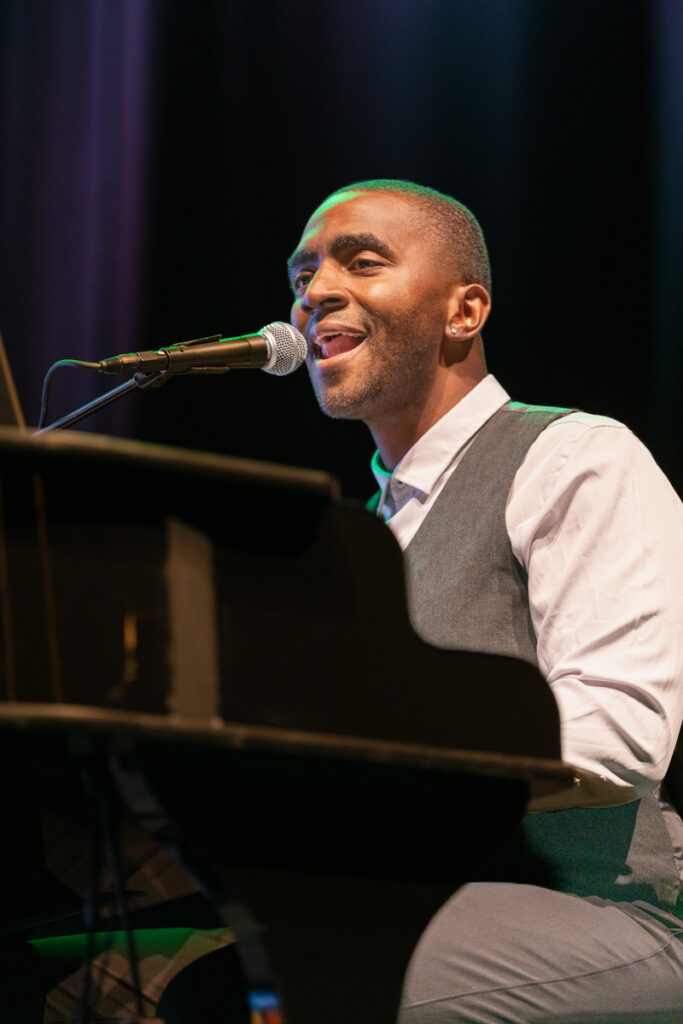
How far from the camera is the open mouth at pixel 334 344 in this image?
2.47 meters

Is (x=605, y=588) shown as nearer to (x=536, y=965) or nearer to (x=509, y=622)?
(x=509, y=622)

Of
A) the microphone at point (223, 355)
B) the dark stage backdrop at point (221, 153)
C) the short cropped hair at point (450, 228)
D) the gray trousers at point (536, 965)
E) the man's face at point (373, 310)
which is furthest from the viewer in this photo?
the dark stage backdrop at point (221, 153)

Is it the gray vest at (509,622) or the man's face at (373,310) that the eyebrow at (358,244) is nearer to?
the man's face at (373,310)

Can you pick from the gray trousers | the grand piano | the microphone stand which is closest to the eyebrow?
the microphone stand

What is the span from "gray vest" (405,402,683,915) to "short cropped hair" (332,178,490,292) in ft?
1.92

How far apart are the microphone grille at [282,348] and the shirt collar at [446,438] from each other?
0.33 meters

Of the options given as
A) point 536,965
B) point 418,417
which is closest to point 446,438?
point 418,417

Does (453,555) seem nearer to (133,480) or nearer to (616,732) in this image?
(616,732)

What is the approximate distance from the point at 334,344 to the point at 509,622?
878mm

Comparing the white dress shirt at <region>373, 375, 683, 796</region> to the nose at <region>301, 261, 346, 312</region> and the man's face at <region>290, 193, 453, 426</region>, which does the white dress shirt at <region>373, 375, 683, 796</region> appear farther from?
the nose at <region>301, 261, 346, 312</region>

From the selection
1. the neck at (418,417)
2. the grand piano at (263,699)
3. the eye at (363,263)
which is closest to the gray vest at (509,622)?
the neck at (418,417)

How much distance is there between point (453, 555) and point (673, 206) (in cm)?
151

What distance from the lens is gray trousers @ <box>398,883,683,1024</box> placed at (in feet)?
4.55

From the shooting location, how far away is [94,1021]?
1550 mm
